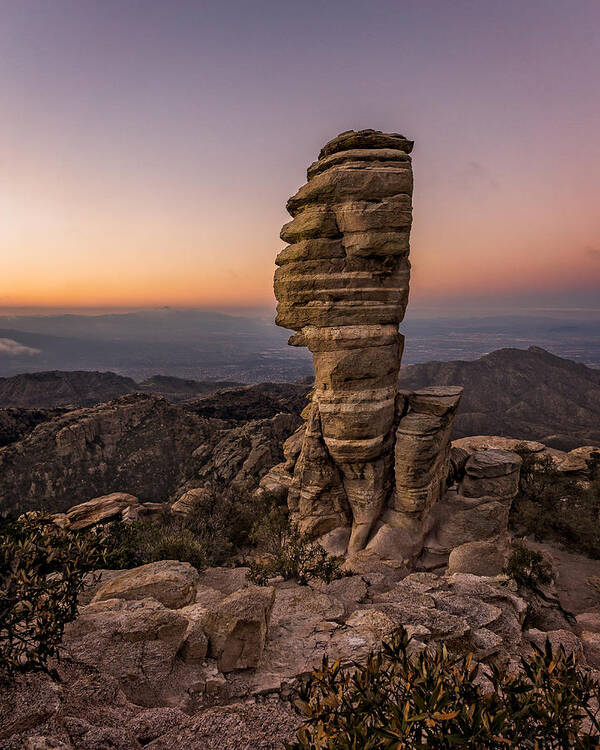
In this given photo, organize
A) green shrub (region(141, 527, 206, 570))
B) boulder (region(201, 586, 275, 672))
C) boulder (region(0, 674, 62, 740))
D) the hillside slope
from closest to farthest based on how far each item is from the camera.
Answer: boulder (region(0, 674, 62, 740)) → boulder (region(201, 586, 275, 672)) → green shrub (region(141, 527, 206, 570)) → the hillside slope

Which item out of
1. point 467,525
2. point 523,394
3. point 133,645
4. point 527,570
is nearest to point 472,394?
point 523,394

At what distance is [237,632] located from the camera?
7.09 metres

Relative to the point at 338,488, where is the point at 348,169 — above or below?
above

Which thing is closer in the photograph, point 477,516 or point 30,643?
point 30,643

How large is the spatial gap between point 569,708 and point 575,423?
12831 cm

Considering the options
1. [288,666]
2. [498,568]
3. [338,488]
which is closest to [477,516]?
[498,568]

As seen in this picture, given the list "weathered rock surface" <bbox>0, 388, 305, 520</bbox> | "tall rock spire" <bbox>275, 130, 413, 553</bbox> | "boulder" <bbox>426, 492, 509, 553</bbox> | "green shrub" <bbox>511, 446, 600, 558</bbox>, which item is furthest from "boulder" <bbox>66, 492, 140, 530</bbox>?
"green shrub" <bbox>511, 446, 600, 558</bbox>

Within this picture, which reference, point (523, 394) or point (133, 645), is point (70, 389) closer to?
point (133, 645)

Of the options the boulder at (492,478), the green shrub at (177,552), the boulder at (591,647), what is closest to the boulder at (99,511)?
the green shrub at (177,552)

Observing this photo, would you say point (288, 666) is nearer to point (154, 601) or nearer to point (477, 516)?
point (154, 601)

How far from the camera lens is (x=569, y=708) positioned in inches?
150

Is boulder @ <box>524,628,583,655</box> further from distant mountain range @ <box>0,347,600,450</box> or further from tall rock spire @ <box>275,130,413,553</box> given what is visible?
distant mountain range @ <box>0,347,600,450</box>

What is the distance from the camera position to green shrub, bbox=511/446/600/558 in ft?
75.3

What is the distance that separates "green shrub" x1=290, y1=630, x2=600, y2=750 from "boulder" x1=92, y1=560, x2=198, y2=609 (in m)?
6.26
